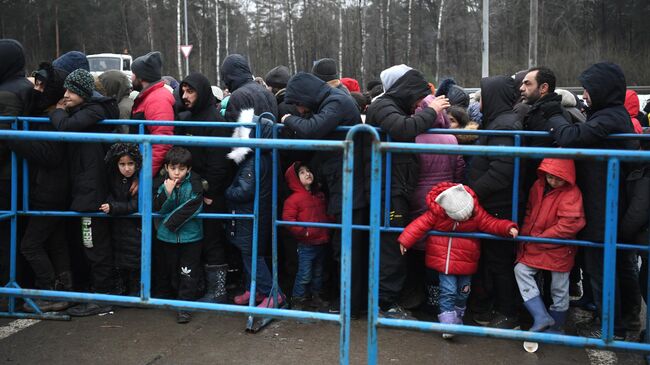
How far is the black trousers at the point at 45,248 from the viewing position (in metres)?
4.86

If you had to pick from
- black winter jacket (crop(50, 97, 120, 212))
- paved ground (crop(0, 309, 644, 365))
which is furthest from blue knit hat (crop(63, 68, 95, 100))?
paved ground (crop(0, 309, 644, 365))

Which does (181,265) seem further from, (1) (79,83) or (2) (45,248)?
(1) (79,83)

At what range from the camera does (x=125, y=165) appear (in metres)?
4.88

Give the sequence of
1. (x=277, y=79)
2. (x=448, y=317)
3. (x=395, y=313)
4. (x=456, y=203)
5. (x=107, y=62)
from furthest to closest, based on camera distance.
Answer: (x=107, y=62)
(x=277, y=79)
(x=395, y=313)
(x=448, y=317)
(x=456, y=203)

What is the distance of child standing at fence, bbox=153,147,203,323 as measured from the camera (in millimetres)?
4668

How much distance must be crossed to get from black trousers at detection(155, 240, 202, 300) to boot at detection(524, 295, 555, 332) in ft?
8.30

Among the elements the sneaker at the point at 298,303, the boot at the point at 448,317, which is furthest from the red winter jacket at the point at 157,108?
the boot at the point at 448,317

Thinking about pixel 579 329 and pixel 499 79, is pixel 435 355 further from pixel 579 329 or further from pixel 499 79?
pixel 499 79

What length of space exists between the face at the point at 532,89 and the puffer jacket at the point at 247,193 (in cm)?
207

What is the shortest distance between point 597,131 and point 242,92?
2.74 meters

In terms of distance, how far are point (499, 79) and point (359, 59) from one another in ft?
129

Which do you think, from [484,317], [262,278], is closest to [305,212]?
[262,278]

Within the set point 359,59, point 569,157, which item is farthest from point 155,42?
point 569,157

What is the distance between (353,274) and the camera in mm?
4738
